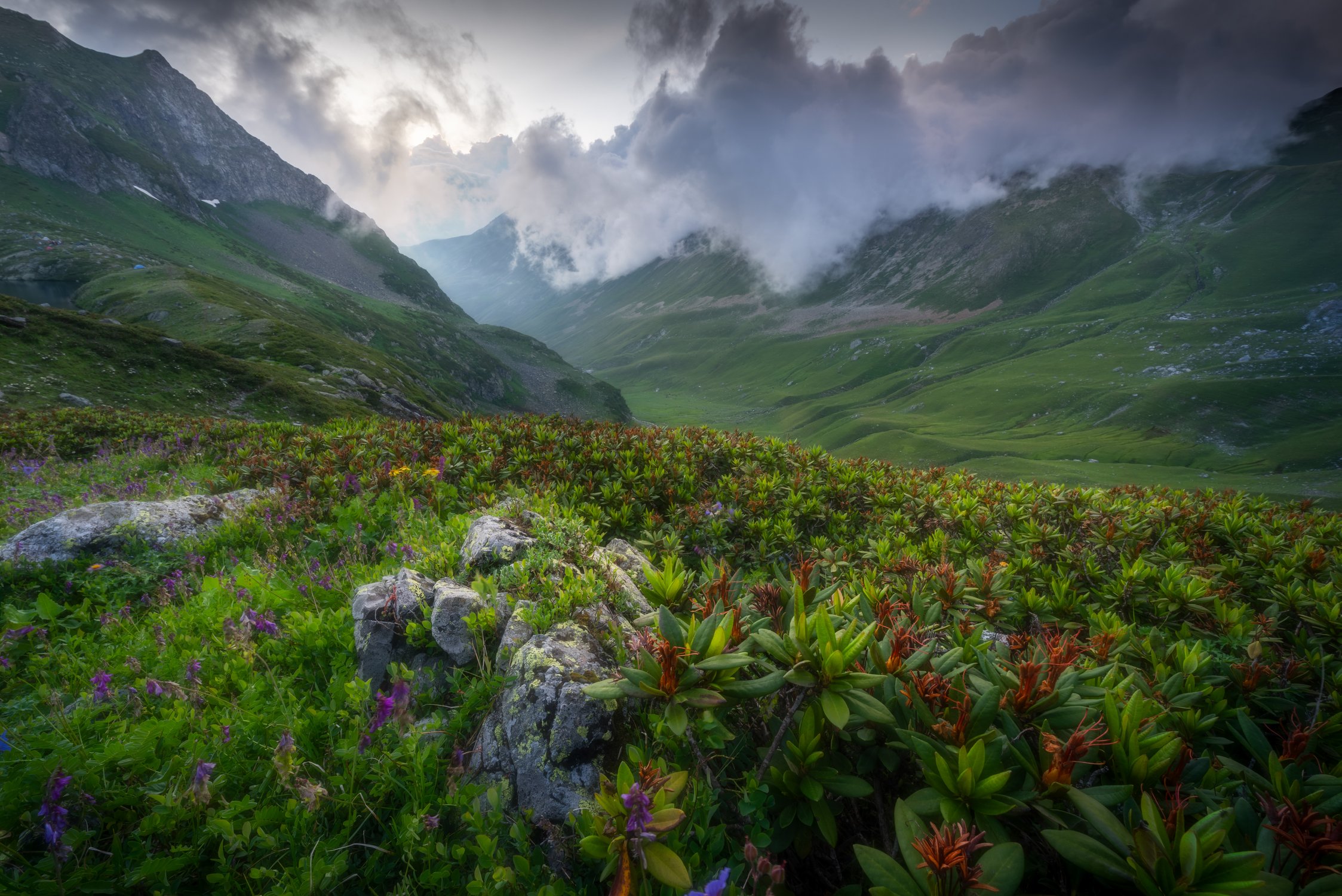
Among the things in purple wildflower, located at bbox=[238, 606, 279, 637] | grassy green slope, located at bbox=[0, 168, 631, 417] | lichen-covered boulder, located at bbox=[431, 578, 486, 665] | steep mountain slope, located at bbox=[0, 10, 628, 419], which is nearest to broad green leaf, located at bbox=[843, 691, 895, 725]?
lichen-covered boulder, located at bbox=[431, 578, 486, 665]

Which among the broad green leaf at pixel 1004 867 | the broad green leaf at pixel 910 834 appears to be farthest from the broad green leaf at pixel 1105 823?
the broad green leaf at pixel 910 834

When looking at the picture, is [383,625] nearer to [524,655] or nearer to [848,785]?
[524,655]

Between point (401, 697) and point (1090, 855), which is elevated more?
point (401, 697)

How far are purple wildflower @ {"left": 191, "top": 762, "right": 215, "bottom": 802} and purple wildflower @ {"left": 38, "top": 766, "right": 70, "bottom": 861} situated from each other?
46 centimetres

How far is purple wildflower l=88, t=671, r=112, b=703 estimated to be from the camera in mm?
3684

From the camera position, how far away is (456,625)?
4.30 metres

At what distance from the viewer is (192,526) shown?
22.8 ft

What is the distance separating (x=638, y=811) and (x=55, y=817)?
113 inches

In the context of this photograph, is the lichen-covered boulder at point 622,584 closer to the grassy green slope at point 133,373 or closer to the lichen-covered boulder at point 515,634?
the lichen-covered boulder at point 515,634

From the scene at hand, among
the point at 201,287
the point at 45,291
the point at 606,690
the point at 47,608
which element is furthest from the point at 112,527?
the point at 45,291

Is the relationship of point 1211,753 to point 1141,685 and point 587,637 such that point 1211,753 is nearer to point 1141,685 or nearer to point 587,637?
point 1141,685

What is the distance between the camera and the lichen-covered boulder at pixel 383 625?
439 centimetres

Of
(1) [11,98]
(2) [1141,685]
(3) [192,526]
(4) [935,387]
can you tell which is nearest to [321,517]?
(3) [192,526]

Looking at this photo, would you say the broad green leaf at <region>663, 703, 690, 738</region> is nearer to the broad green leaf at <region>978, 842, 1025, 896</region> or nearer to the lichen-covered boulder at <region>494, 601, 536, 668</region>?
the broad green leaf at <region>978, 842, 1025, 896</region>
